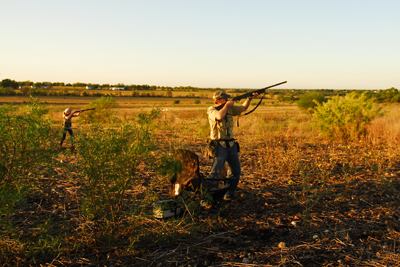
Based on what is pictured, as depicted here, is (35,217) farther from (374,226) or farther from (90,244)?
(374,226)

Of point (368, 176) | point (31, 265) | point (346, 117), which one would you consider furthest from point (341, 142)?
point (31, 265)

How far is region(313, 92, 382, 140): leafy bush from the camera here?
10.5m

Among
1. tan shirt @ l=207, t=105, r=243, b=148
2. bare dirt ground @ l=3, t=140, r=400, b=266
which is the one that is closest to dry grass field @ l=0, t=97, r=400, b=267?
bare dirt ground @ l=3, t=140, r=400, b=266

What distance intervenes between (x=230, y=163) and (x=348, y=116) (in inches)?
305

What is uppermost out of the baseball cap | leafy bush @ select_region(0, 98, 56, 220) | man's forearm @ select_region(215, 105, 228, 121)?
the baseball cap

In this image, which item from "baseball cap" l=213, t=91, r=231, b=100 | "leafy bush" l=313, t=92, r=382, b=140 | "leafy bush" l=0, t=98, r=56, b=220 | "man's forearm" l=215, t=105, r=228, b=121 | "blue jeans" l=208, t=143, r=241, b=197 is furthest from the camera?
"leafy bush" l=313, t=92, r=382, b=140

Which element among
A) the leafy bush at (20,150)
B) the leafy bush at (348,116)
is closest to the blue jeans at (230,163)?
the leafy bush at (20,150)

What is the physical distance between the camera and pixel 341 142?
10.4m

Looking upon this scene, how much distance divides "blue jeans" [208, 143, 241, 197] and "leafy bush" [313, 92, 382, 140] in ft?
24.9

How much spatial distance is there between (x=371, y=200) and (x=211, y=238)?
3.15 metres

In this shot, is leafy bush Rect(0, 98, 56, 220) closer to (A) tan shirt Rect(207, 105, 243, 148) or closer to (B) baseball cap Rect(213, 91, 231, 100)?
(A) tan shirt Rect(207, 105, 243, 148)

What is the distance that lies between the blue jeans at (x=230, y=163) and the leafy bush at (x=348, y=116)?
24.9ft

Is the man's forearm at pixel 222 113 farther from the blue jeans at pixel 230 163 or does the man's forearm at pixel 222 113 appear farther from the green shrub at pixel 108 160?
Answer: the green shrub at pixel 108 160

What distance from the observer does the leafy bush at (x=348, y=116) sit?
34.5 ft
